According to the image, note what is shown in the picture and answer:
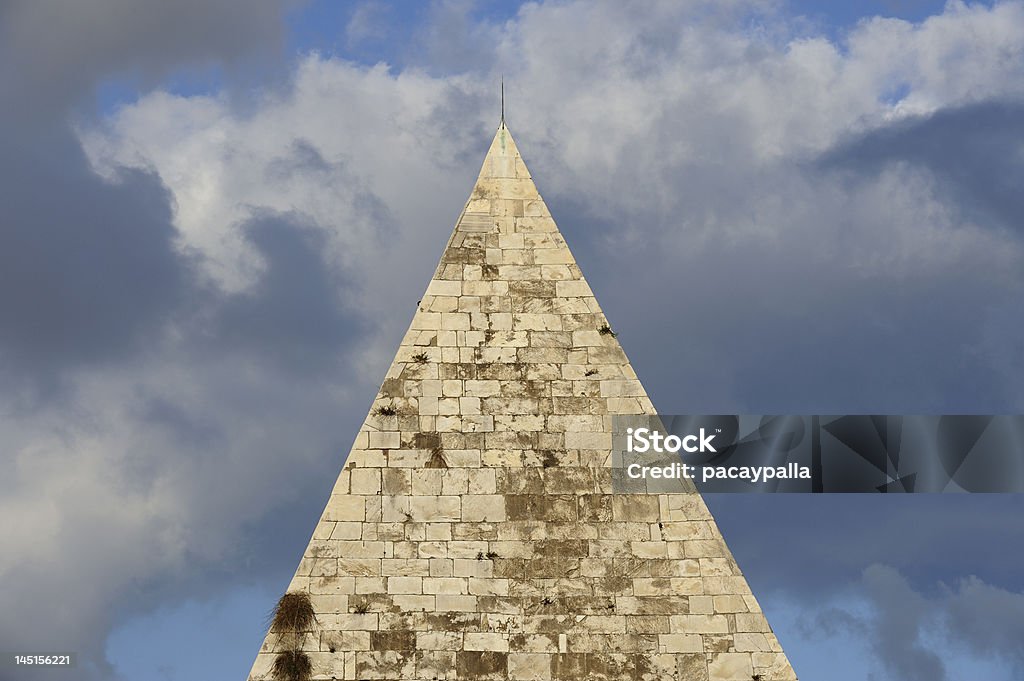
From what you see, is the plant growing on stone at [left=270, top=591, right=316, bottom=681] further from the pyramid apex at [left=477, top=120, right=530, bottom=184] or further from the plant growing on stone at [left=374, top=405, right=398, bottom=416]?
the pyramid apex at [left=477, top=120, right=530, bottom=184]

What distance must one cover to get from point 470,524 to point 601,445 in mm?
2005

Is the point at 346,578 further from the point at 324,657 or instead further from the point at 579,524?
the point at 579,524

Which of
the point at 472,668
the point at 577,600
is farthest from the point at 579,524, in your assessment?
the point at 472,668

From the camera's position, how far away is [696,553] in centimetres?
2141

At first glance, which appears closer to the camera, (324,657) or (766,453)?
(324,657)

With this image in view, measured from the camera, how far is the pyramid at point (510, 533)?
68.9 ft

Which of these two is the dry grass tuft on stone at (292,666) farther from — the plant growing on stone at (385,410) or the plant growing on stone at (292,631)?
the plant growing on stone at (385,410)

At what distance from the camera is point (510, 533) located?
2158 cm

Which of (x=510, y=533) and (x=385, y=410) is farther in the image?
(x=385, y=410)

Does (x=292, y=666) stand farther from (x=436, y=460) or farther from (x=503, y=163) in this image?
(x=503, y=163)

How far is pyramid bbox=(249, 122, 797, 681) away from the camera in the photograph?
68.9 feet

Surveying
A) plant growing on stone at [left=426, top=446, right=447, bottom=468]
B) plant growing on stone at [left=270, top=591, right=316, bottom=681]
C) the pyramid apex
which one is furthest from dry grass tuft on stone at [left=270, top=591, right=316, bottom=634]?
the pyramid apex

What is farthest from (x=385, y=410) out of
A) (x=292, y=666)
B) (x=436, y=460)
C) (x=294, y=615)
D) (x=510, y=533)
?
(x=292, y=666)

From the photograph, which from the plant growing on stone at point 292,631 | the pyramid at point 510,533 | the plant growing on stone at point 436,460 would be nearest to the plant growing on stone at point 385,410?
the pyramid at point 510,533
